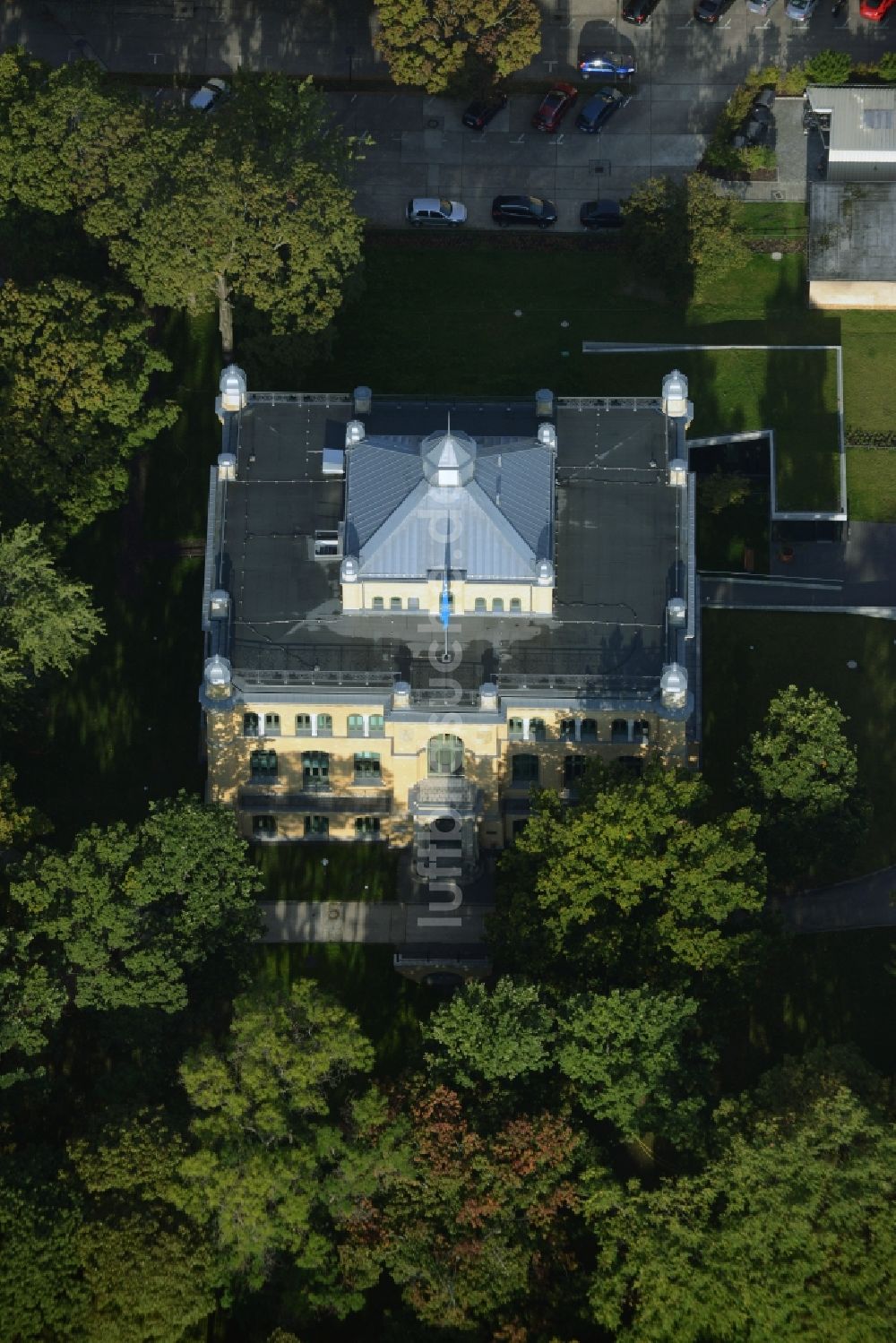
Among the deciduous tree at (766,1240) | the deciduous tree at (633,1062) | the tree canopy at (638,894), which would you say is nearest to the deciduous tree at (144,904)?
the tree canopy at (638,894)

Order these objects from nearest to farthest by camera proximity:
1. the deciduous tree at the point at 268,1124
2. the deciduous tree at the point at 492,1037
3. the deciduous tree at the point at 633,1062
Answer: the deciduous tree at the point at 268,1124
the deciduous tree at the point at 633,1062
the deciduous tree at the point at 492,1037

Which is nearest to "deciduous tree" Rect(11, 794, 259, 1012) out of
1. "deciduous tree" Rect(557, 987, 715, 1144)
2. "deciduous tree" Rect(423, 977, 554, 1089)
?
"deciduous tree" Rect(423, 977, 554, 1089)

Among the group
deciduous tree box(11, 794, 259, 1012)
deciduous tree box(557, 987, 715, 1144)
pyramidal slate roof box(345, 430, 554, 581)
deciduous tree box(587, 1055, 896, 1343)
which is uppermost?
pyramidal slate roof box(345, 430, 554, 581)

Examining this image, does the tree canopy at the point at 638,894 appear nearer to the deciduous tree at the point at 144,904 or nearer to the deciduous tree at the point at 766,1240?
the deciduous tree at the point at 766,1240

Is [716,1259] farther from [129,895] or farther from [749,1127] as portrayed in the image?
[129,895]

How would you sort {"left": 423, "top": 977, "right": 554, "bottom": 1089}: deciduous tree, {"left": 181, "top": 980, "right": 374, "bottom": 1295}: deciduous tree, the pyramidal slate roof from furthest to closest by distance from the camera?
the pyramidal slate roof → {"left": 423, "top": 977, "right": 554, "bottom": 1089}: deciduous tree → {"left": 181, "top": 980, "right": 374, "bottom": 1295}: deciduous tree

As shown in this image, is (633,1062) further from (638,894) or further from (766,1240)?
(766,1240)

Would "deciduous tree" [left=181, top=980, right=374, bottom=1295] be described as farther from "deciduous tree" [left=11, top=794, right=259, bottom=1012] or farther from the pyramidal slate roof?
the pyramidal slate roof

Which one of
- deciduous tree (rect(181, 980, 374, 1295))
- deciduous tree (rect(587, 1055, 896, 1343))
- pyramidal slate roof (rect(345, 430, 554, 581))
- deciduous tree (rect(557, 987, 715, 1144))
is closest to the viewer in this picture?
deciduous tree (rect(587, 1055, 896, 1343))
